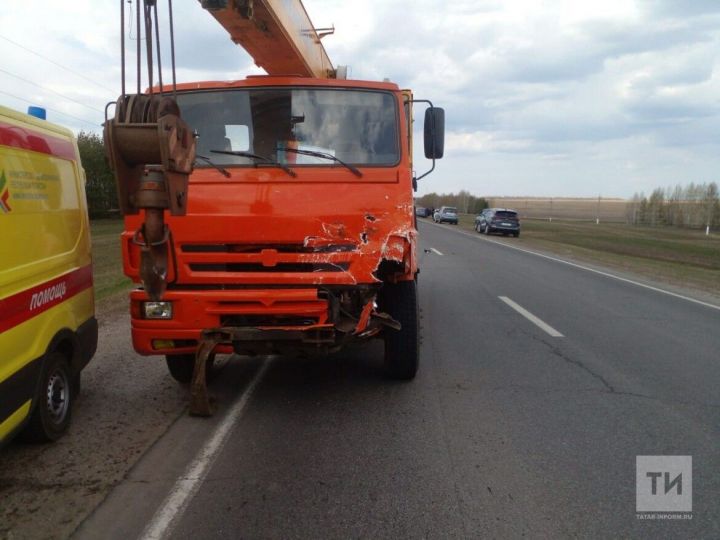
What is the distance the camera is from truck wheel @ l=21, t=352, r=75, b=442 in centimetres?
399

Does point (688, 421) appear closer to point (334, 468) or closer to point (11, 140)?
point (334, 468)

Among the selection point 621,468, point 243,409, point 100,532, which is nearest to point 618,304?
point 621,468

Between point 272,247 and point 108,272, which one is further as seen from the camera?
point 108,272

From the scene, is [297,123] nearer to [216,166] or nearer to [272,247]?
[216,166]

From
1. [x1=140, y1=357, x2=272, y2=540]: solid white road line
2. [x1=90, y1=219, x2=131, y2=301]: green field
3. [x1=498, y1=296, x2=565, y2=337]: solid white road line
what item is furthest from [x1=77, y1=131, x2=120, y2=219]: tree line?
[x1=140, y1=357, x2=272, y2=540]: solid white road line

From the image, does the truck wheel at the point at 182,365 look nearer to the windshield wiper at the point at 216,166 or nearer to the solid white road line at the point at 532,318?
the windshield wiper at the point at 216,166

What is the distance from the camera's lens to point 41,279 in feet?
13.2

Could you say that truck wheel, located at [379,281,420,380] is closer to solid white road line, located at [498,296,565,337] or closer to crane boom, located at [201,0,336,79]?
crane boom, located at [201,0,336,79]

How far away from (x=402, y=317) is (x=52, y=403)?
2.85m

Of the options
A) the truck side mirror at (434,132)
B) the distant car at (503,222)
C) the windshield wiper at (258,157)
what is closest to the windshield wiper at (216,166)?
the windshield wiper at (258,157)

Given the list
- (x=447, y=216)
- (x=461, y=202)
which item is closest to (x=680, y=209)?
(x=447, y=216)

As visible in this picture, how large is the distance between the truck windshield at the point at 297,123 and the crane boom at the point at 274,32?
2.25ft

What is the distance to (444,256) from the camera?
19297mm

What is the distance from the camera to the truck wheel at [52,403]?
13.1 feet
